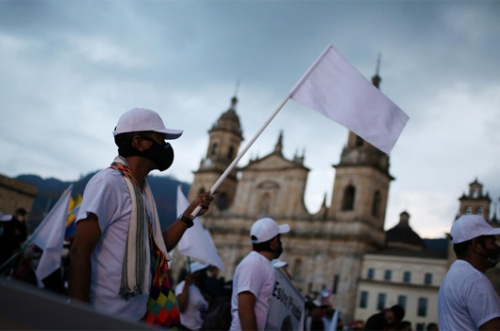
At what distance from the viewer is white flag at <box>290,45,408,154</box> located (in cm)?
407

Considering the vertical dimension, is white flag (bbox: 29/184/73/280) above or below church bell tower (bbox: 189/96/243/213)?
below

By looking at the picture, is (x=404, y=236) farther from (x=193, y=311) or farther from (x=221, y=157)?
(x=193, y=311)

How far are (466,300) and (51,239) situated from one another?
6440 mm

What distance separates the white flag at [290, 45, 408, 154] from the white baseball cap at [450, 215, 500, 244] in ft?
2.44

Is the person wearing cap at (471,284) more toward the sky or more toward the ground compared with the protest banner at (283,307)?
more toward the sky

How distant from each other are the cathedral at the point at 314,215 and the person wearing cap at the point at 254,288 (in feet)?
111

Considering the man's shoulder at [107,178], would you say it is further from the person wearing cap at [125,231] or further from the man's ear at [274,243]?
the man's ear at [274,243]

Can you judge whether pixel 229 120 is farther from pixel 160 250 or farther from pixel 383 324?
Answer: pixel 160 250

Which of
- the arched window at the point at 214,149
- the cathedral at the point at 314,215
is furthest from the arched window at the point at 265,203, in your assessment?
the arched window at the point at 214,149

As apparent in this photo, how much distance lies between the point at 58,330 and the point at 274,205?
1704 inches

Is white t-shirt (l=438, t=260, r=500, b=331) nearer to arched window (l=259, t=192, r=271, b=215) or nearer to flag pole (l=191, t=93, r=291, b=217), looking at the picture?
flag pole (l=191, t=93, r=291, b=217)

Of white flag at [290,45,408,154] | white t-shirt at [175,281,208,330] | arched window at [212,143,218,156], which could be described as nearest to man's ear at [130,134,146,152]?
white flag at [290,45,408,154]

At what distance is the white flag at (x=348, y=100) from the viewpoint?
13.4 feet

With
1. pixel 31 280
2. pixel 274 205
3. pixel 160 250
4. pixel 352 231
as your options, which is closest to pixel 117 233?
pixel 160 250
